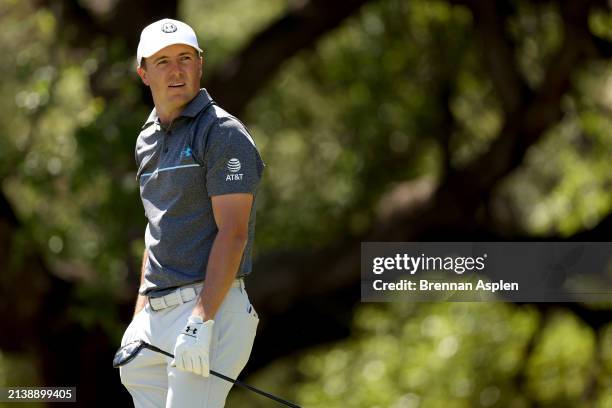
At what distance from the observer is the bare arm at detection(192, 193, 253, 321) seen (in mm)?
3129

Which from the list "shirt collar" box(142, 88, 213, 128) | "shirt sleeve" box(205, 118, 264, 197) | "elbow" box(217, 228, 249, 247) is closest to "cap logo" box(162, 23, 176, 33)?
"shirt collar" box(142, 88, 213, 128)

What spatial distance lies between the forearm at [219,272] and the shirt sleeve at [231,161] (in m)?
0.13

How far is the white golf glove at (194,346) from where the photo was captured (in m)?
3.08

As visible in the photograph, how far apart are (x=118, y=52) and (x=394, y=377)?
10.9 feet

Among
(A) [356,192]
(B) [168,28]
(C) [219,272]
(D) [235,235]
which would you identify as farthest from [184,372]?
(A) [356,192]

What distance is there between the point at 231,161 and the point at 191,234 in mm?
241

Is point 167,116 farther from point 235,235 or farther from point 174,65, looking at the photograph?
point 235,235

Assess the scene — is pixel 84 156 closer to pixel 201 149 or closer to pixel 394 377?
pixel 394 377

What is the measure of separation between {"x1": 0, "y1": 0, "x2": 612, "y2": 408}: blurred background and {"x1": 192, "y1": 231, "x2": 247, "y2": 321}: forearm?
16.6 feet

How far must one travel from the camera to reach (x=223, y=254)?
3.13 metres

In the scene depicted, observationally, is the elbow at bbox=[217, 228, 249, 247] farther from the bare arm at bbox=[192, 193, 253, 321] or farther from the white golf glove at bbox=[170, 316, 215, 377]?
the white golf glove at bbox=[170, 316, 215, 377]

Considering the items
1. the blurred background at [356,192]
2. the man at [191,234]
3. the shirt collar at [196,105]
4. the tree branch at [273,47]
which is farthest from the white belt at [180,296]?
the tree branch at [273,47]

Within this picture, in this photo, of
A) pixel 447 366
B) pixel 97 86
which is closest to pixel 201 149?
pixel 97 86

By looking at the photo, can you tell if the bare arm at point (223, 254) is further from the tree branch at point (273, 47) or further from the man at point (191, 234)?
the tree branch at point (273, 47)
